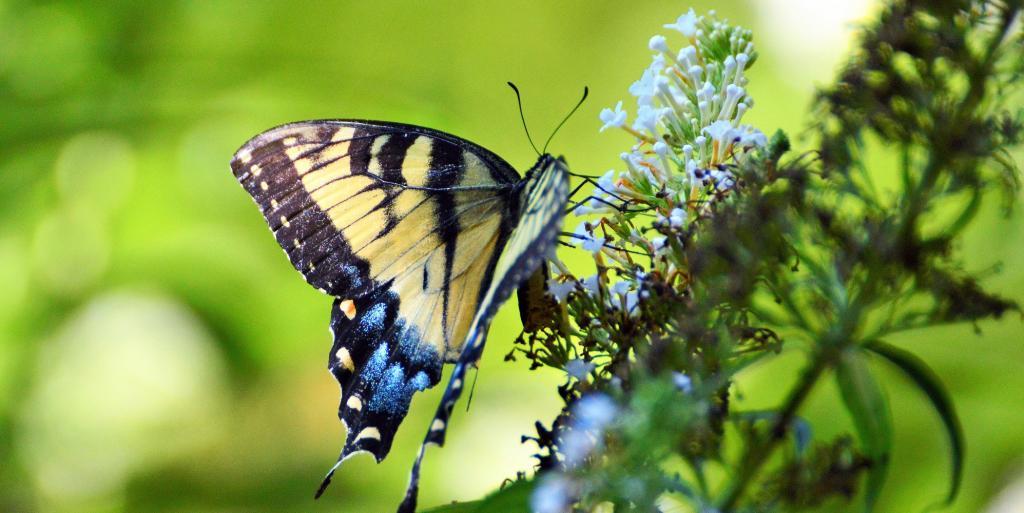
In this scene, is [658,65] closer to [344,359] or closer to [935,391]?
[935,391]

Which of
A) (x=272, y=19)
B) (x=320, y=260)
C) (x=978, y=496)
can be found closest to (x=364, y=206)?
(x=320, y=260)

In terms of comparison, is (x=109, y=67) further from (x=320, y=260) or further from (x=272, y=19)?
(x=320, y=260)

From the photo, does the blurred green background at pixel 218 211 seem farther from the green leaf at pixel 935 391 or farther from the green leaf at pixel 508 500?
the green leaf at pixel 935 391

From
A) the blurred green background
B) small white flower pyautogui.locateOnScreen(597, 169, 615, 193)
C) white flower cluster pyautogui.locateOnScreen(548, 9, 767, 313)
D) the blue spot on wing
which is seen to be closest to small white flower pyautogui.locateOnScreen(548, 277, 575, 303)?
white flower cluster pyautogui.locateOnScreen(548, 9, 767, 313)

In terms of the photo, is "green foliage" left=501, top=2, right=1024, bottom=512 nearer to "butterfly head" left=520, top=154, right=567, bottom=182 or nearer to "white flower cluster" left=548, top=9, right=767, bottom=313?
"white flower cluster" left=548, top=9, right=767, bottom=313

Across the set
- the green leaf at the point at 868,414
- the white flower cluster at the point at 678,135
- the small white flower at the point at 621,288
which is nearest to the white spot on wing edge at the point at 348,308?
the white flower cluster at the point at 678,135

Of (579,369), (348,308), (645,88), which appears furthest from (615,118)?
(348,308)
